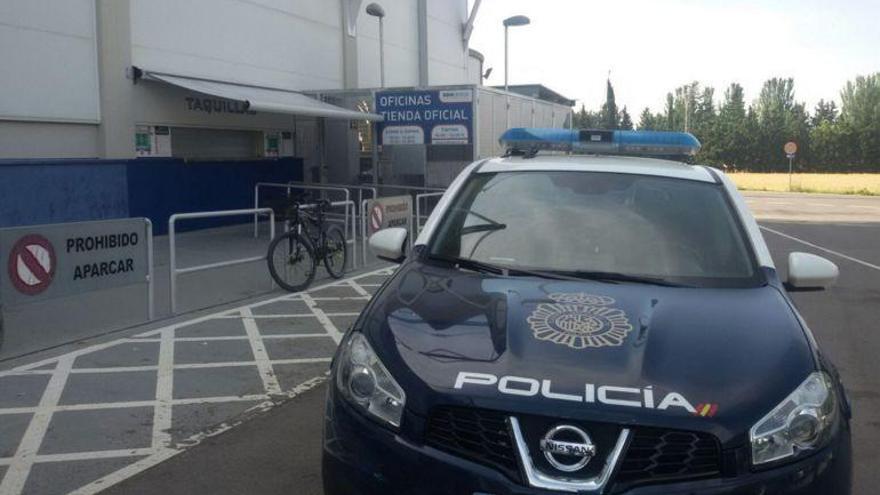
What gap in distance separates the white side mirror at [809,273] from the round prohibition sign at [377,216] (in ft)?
27.0

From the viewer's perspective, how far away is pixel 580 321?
10.4ft

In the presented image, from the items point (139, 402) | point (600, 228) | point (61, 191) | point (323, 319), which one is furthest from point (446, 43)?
point (600, 228)

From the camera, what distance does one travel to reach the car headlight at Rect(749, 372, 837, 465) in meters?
2.69

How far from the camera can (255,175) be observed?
56.7 ft

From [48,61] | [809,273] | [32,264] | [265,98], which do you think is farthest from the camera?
[265,98]

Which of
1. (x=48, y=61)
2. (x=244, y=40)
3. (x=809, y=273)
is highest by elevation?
(x=244, y=40)

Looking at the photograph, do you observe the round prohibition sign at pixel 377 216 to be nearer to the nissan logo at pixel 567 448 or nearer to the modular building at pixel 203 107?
the modular building at pixel 203 107

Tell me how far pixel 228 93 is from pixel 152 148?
64.2 inches

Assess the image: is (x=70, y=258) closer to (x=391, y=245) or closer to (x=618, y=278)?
(x=391, y=245)

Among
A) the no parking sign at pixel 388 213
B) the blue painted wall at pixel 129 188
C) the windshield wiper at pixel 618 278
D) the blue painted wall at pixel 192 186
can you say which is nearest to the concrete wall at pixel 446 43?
the blue painted wall at pixel 129 188

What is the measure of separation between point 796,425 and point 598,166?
2202 mm

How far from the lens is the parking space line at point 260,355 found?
6115mm

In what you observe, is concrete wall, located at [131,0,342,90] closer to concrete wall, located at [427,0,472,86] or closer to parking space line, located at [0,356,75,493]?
concrete wall, located at [427,0,472,86]

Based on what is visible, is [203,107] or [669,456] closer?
[669,456]
